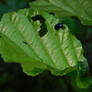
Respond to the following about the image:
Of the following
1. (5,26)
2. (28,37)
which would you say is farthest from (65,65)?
(5,26)

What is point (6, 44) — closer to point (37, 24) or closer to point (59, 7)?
point (37, 24)

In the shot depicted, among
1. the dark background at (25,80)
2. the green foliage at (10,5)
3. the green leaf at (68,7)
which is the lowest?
the dark background at (25,80)

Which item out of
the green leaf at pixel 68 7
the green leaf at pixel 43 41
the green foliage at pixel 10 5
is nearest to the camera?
the green leaf at pixel 43 41

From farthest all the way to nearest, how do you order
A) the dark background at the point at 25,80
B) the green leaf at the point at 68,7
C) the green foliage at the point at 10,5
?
the dark background at the point at 25,80
the green foliage at the point at 10,5
the green leaf at the point at 68,7

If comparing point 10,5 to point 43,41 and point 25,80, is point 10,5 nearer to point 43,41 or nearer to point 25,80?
point 43,41

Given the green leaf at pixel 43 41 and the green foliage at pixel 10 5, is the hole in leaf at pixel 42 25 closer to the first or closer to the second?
the green leaf at pixel 43 41

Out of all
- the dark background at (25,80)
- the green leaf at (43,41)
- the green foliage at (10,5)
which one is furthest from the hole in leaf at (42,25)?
the dark background at (25,80)

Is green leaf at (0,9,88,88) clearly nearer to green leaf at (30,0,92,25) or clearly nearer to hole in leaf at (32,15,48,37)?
hole in leaf at (32,15,48,37)
